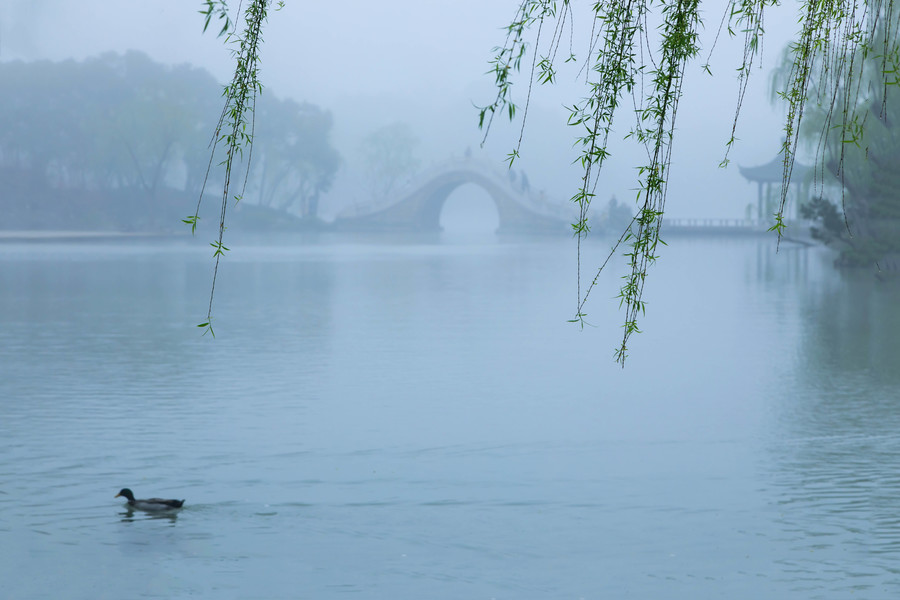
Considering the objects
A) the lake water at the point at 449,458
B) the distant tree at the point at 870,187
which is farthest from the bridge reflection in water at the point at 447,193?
the lake water at the point at 449,458

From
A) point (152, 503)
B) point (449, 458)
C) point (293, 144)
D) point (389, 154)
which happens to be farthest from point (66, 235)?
point (152, 503)

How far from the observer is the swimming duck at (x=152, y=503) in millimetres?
4957

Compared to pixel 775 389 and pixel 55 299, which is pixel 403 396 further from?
pixel 55 299

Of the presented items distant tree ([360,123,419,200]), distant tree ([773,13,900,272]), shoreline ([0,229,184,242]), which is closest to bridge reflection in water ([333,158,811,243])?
distant tree ([360,123,419,200])

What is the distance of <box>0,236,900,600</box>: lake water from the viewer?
4.42 metres

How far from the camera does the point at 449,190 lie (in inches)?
2724

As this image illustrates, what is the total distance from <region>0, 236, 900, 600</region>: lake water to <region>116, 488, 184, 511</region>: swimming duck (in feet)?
0.18

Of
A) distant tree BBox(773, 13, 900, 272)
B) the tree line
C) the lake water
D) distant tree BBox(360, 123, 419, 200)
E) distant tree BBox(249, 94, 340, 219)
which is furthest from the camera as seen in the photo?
distant tree BBox(360, 123, 419, 200)

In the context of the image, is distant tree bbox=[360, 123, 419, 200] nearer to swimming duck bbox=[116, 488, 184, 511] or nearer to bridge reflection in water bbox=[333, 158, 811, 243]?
bridge reflection in water bbox=[333, 158, 811, 243]

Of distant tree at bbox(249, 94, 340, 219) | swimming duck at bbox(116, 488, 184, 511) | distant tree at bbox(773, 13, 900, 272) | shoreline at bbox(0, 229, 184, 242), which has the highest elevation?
distant tree at bbox(249, 94, 340, 219)

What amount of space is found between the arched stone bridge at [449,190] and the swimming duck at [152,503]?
58.6 metres

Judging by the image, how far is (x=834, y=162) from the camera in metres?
21.4

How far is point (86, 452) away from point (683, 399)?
4.07 metres

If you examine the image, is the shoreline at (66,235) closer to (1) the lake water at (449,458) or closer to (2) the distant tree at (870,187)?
(2) the distant tree at (870,187)
